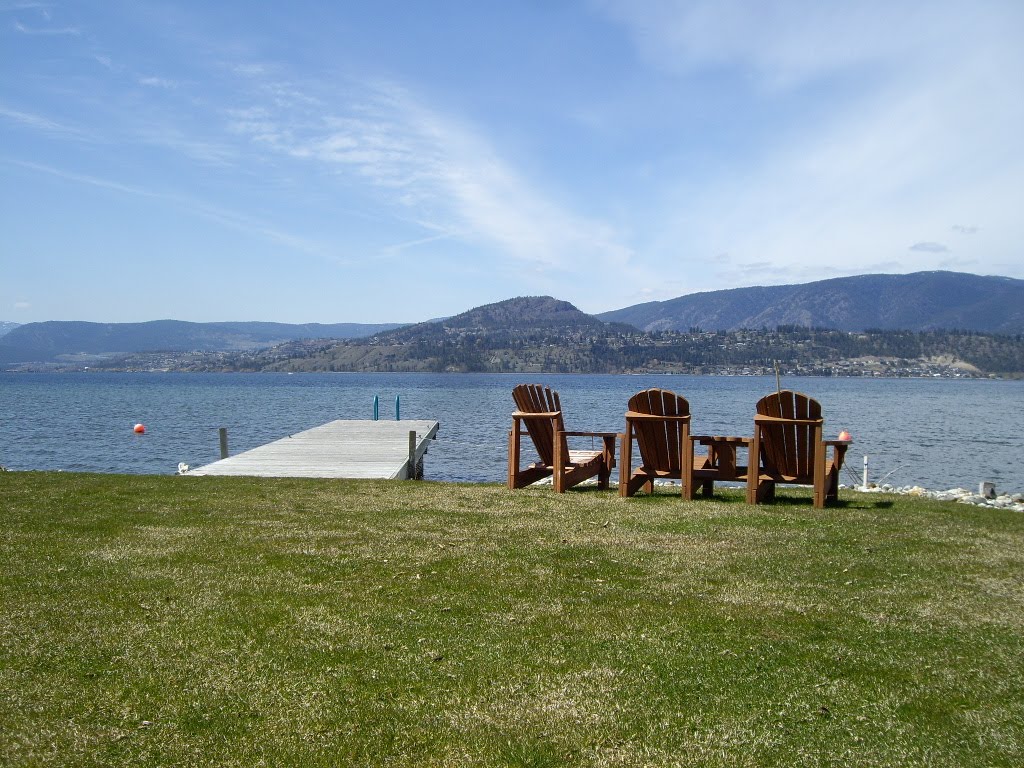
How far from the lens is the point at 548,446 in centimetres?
1225

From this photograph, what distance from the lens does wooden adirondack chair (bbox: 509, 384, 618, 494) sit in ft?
37.2

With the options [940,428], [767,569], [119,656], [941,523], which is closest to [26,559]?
[119,656]

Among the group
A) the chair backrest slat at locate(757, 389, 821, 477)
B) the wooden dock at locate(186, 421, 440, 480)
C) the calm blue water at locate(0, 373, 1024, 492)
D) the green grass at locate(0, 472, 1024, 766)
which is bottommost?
the calm blue water at locate(0, 373, 1024, 492)

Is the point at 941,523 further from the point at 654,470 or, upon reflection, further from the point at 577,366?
the point at 577,366

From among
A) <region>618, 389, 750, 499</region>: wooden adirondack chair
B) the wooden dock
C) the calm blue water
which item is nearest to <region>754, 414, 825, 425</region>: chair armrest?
<region>618, 389, 750, 499</region>: wooden adirondack chair

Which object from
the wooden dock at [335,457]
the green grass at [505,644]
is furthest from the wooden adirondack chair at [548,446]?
the wooden dock at [335,457]

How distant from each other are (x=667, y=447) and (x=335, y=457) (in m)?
8.93

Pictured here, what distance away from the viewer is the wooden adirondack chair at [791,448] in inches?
399

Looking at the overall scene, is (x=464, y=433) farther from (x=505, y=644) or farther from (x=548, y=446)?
(x=505, y=644)

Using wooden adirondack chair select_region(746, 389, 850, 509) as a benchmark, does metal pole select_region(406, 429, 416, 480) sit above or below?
below

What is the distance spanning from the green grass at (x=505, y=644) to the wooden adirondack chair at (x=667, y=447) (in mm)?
2259

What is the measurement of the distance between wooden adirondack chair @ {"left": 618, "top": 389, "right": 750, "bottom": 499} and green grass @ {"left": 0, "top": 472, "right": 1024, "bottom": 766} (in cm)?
226

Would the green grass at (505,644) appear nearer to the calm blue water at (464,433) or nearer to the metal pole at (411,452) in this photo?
the metal pole at (411,452)

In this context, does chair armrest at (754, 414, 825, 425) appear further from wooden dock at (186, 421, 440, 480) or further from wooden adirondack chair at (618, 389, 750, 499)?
wooden dock at (186, 421, 440, 480)
